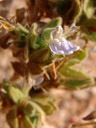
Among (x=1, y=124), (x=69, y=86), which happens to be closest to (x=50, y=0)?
(x=69, y=86)

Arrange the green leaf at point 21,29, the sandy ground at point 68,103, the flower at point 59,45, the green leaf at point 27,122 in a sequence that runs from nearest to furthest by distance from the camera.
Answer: the flower at point 59,45
the green leaf at point 21,29
the green leaf at point 27,122
the sandy ground at point 68,103

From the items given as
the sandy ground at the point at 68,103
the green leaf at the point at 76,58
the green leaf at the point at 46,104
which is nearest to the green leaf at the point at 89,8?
the green leaf at the point at 76,58

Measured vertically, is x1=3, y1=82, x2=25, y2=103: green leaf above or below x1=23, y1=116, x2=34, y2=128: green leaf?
above

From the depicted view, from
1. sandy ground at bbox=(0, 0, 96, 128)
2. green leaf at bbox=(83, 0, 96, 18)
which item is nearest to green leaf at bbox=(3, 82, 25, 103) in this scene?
green leaf at bbox=(83, 0, 96, 18)

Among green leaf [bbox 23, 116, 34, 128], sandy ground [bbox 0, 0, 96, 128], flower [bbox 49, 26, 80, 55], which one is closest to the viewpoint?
flower [bbox 49, 26, 80, 55]

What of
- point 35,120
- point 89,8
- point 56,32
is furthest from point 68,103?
point 56,32

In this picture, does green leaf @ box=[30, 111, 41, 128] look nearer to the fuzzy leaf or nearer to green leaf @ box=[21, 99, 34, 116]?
green leaf @ box=[21, 99, 34, 116]

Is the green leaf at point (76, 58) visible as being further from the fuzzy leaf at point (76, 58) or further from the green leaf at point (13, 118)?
the green leaf at point (13, 118)

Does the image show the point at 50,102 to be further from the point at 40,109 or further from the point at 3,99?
the point at 3,99
